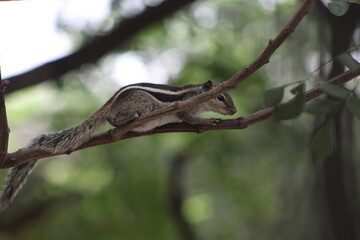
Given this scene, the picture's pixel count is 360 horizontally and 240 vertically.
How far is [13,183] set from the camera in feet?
8.03

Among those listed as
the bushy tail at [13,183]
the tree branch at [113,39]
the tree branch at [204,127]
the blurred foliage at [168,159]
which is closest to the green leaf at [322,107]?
the tree branch at [204,127]

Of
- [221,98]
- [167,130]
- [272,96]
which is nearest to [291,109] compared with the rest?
[272,96]

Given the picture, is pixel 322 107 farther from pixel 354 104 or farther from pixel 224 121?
pixel 224 121

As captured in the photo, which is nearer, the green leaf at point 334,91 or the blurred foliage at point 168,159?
the green leaf at point 334,91

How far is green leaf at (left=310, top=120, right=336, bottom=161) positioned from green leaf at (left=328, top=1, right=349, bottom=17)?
1.04 ft

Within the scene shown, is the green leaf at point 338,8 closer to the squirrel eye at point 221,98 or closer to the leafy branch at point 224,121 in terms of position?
the leafy branch at point 224,121

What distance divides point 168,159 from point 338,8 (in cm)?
343

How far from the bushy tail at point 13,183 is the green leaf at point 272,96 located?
1361mm

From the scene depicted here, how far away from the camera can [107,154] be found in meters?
4.75

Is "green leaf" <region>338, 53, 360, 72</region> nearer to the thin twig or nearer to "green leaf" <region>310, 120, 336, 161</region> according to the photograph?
"green leaf" <region>310, 120, 336, 161</region>

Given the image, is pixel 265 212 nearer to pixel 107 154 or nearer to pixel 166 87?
pixel 107 154

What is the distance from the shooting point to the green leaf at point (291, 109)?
153 centimetres

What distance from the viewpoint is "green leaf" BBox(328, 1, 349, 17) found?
161 cm

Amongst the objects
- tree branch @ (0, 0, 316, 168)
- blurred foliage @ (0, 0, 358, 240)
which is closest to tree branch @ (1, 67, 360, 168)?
tree branch @ (0, 0, 316, 168)
